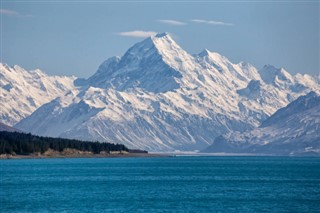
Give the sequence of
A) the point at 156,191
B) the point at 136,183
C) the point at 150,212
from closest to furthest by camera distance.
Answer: the point at 150,212
the point at 156,191
the point at 136,183

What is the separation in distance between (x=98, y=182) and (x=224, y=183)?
89.1 ft

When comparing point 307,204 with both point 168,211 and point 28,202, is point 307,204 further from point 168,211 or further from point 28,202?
point 28,202

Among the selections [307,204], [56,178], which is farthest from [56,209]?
[56,178]

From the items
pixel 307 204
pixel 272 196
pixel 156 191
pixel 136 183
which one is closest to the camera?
pixel 307 204

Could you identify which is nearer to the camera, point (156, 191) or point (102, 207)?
point (102, 207)

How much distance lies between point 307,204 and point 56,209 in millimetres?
38400

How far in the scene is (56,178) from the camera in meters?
199

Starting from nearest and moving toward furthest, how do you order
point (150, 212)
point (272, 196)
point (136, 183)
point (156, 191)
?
point (150, 212)
point (272, 196)
point (156, 191)
point (136, 183)

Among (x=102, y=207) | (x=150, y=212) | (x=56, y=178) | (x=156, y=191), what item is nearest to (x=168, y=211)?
(x=150, y=212)

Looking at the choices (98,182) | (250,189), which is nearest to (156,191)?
(250,189)

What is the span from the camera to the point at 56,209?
12469 cm

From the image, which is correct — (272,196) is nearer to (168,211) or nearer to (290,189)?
(290,189)

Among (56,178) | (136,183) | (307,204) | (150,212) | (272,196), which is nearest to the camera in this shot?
(150,212)

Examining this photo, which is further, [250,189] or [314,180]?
[314,180]
